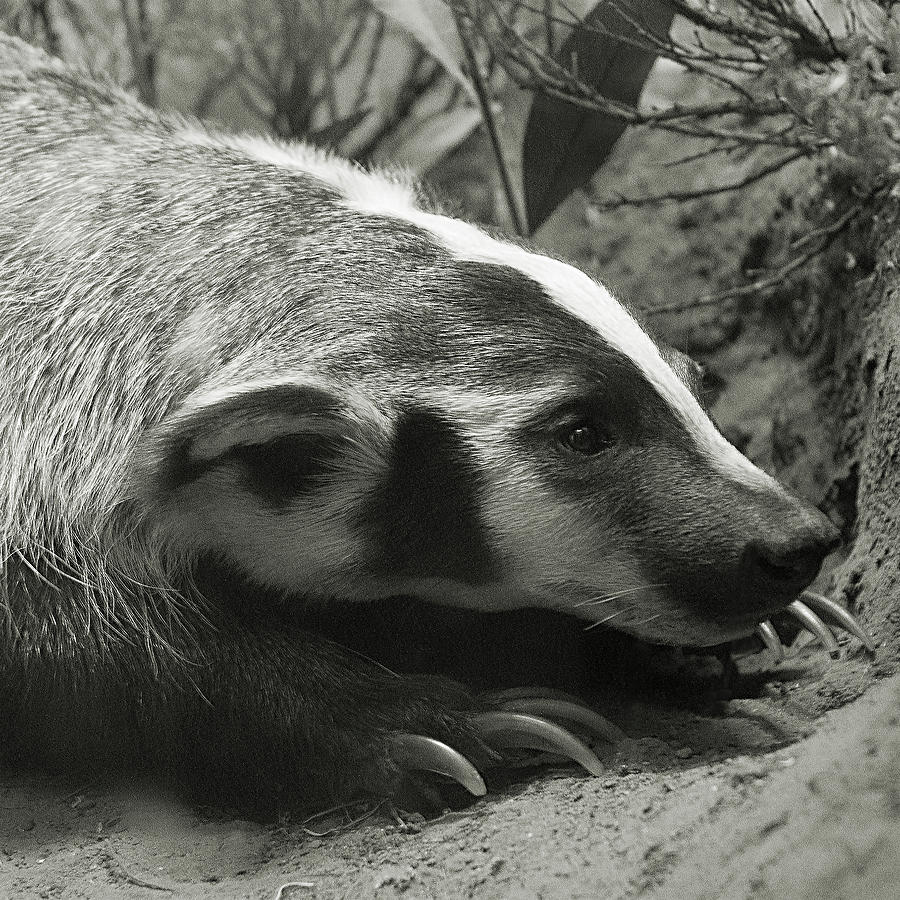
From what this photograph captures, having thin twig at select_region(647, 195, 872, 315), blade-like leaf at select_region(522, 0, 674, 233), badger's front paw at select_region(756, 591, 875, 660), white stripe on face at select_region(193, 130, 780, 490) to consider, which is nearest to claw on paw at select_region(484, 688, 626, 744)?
badger's front paw at select_region(756, 591, 875, 660)

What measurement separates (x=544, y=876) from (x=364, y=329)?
768mm

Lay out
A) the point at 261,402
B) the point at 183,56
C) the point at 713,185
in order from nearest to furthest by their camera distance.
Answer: the point at 261,402
the point at 713,185
the point at 183,56

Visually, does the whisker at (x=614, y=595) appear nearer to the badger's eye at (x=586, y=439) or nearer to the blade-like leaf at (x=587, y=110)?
the badger's eye at (x=586, y=439)

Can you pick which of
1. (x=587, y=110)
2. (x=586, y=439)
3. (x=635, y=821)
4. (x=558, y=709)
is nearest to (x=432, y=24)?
(x=587, y=110)

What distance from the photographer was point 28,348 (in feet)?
5.68

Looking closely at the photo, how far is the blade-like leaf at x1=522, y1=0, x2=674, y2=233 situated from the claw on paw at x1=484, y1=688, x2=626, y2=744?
131 cm

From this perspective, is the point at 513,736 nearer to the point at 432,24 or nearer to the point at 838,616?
the point at 838,616

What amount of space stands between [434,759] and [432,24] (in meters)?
2.03

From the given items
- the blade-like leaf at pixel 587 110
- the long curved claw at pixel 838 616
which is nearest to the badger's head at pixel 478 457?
the long curved claw at pixel 838 616

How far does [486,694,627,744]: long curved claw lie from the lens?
65.5 inches

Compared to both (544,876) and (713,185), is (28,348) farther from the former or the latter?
(713,185)

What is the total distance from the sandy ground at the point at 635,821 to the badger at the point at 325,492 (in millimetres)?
72

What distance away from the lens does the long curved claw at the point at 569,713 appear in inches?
65.5

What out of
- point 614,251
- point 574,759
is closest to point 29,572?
point 574,759
